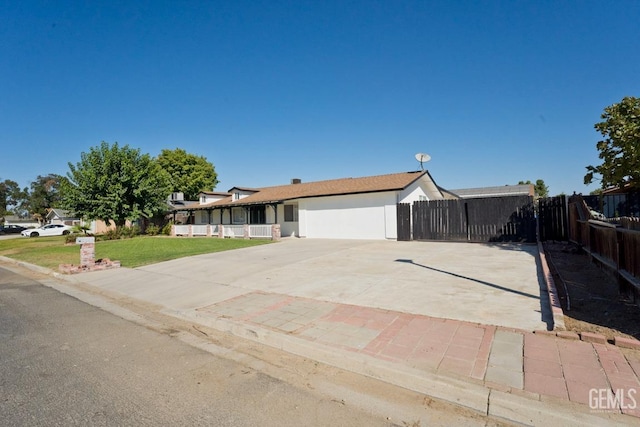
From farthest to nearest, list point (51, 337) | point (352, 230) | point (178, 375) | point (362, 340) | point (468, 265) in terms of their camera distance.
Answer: point (352, 230), point (468, 265), point (51, 337), point (362, 340), point (178, 375)

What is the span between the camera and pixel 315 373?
3775mm

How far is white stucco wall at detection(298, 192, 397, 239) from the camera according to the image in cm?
1848

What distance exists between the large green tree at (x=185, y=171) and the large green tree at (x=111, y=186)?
52.1 feet

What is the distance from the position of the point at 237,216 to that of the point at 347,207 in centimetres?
1175

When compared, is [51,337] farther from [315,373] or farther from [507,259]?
[507,259]

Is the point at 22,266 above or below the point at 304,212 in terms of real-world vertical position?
below

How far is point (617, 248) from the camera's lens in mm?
5883

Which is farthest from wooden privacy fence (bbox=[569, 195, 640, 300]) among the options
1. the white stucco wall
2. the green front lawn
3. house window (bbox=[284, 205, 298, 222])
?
house window (bbox=[284, 205, 298, 222])

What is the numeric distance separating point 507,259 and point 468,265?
6.09 ft

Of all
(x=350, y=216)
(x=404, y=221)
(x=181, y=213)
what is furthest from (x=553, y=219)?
(x=181, y=213)

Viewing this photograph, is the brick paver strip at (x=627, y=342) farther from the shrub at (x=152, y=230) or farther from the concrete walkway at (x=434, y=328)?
the shrub at (x=152, y=230)

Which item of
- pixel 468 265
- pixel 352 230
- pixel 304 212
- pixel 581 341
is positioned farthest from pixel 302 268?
pixel 304 212

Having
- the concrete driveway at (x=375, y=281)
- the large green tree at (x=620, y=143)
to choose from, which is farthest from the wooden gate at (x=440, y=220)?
the large green tree at (x=620, y=143)

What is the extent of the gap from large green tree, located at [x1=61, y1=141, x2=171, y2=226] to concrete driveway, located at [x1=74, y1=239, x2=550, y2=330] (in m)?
18.3
